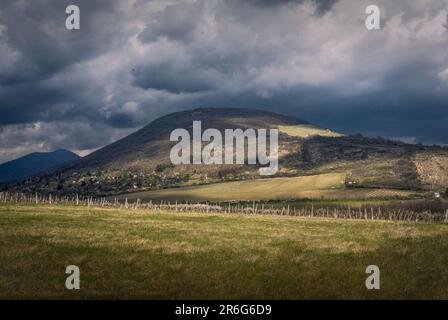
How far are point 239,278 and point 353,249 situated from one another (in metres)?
13.5

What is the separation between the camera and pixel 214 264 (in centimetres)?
3859

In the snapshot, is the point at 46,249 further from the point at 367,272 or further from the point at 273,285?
the point at 367,272

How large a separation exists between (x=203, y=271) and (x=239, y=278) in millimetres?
2962

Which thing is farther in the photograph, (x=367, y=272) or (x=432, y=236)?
(x=432, y=236)

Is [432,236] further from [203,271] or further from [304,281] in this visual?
[203,271]

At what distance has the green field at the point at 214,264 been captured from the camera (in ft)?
107

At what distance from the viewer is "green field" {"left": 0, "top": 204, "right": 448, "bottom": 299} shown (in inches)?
1279

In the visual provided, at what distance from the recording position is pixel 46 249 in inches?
1610

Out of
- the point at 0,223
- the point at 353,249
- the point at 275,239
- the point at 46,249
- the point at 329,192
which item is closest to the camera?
the point at 46,249
